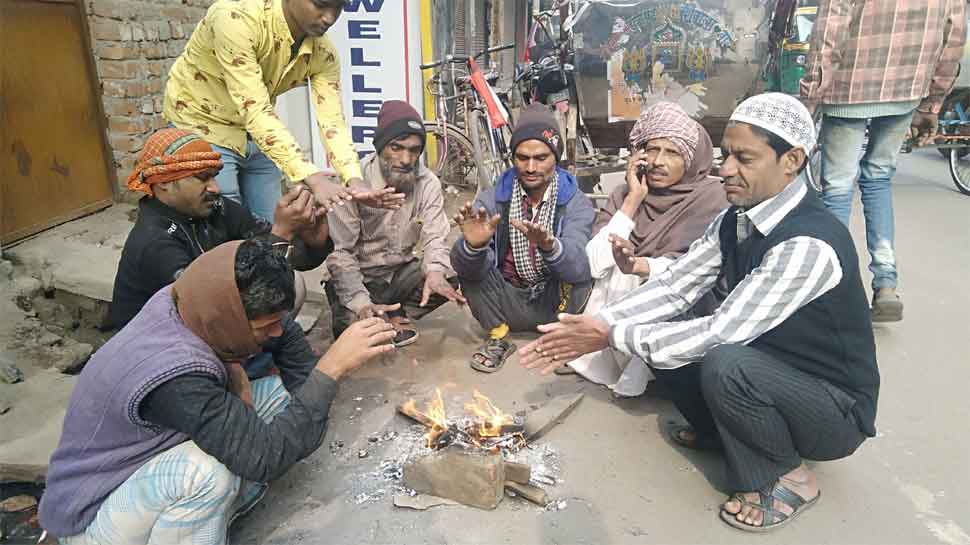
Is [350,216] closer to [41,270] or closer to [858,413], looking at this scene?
[41,270]

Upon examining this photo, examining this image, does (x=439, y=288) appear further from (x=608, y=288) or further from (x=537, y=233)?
(x=608, y=288)

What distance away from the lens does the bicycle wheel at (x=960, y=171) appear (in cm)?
764

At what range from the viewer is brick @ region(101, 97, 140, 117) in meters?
4.68

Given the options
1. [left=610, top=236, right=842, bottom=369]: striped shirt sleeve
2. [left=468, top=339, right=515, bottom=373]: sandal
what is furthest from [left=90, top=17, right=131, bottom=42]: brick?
[left=610, top=236, right=842, bottom=369]: striped shirt sleeve

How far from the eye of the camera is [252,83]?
124 inches

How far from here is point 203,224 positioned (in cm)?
293

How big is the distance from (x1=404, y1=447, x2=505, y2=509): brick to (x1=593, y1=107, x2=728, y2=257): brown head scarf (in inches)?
62.7

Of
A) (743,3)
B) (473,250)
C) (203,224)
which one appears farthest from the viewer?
(743,3)

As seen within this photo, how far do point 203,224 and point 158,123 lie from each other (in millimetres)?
2603

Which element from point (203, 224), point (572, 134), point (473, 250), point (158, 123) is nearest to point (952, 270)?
point (572, 134)

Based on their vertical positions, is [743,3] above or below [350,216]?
above

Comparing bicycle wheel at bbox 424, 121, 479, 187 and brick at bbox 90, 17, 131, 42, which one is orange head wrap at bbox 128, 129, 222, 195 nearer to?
brick at bbox 90, 17, 131, 42

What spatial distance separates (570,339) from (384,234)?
5.80ft

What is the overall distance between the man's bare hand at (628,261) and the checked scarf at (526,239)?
2.05ft
